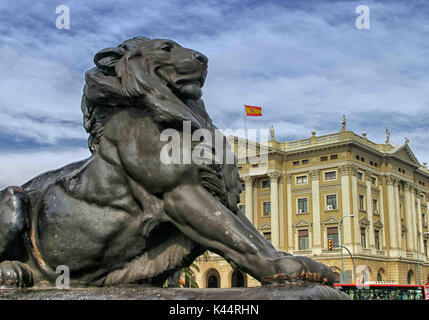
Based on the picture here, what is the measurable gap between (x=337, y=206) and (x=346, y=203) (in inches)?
37.8

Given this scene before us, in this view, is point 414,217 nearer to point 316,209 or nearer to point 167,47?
point 316,209

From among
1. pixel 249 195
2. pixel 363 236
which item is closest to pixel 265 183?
pixel 249 195

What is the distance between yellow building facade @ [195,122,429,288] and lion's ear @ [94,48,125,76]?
130 feet

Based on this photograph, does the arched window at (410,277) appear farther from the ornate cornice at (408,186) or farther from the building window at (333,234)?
the building window at (333,234)

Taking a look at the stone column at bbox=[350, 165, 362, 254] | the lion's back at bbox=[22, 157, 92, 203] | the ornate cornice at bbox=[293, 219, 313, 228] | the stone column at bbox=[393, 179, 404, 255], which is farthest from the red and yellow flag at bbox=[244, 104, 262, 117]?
the lion's back at bbox=[22, 157, 92, 203]

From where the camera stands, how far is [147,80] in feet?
7.91

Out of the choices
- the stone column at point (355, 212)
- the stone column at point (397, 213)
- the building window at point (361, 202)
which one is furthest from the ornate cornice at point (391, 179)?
the stone column at point (355, 212)

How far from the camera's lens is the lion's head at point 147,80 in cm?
240

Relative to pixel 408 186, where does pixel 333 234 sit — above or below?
below

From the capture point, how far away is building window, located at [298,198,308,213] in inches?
1821
